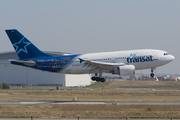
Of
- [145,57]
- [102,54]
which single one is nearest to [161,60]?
[145,57]

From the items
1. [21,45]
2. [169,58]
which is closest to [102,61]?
[169,58]

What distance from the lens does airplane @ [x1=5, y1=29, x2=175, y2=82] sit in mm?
51500

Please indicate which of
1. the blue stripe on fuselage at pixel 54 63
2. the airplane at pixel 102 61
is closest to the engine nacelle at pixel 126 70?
the airplane at pixel 102 61

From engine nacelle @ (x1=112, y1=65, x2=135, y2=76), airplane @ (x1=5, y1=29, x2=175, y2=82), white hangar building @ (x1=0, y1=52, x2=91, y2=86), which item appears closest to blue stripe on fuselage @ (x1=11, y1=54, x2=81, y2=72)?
airplane @ (x1=5, y1=29, x2=175, y2=82)

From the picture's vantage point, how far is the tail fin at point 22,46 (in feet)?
181

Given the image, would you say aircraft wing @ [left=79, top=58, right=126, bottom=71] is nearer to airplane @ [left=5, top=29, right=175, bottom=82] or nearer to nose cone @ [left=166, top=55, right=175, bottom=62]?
airplane @ [left=5, top=29, right=175, bottom=82]

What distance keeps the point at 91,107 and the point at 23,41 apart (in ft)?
64.3

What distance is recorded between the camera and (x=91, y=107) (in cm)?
4631

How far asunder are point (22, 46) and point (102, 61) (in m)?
15.5

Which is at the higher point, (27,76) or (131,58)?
(131,58)

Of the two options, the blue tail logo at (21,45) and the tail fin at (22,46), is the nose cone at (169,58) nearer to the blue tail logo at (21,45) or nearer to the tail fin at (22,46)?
the tail fin at (22,46)

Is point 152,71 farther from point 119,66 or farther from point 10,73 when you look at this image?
point 10,73

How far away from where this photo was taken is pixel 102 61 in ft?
174

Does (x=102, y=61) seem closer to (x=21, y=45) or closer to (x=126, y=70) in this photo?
(x=126, y=70)
